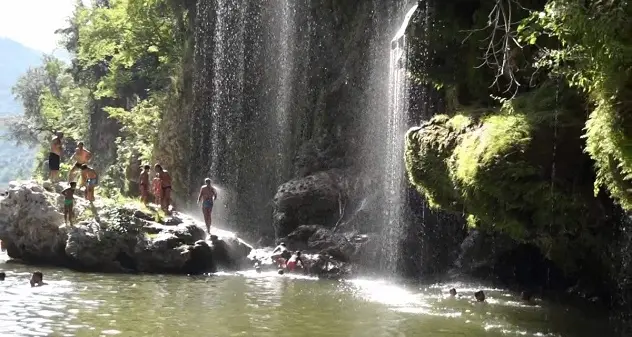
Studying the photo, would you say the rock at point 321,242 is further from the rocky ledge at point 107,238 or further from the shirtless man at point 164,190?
the shirtless man at point 164,190

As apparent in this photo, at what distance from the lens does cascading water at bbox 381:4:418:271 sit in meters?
21.0

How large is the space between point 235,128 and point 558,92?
79.4 feet

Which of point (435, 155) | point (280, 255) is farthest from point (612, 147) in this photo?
point (280, 255)

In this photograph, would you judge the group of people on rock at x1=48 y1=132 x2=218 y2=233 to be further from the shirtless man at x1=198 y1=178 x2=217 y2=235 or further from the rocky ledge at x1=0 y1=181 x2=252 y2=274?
the rocky ledge at x1=0 y1=181 x2=252 y2=274

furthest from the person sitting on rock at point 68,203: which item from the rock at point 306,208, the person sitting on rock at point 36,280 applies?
the rock at point 306,208

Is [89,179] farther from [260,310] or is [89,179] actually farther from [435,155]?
[435,155]

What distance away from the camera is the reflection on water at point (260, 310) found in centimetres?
1110

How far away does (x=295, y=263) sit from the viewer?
20781 millimetres

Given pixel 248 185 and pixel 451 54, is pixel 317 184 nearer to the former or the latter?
pixel 248 185

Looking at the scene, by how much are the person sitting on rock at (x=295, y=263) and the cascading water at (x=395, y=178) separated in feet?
8.50

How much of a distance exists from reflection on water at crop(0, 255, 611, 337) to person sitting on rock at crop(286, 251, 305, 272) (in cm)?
256

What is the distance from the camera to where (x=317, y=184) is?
24.7 meters

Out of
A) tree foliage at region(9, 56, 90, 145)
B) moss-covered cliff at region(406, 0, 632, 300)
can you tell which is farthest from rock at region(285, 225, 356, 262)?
tree foliage at region(9, 56, 90, 145)

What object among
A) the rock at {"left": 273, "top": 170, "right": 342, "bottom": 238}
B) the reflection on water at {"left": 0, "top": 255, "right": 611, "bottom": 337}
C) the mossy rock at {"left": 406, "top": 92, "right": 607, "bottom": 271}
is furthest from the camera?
the rock at {"left": 273, "top": 170, "right": 342, "bottom": 238}
